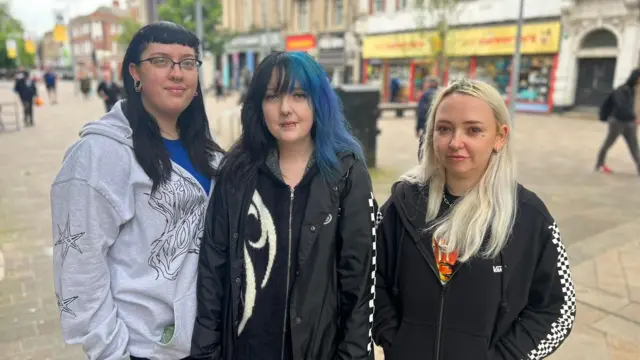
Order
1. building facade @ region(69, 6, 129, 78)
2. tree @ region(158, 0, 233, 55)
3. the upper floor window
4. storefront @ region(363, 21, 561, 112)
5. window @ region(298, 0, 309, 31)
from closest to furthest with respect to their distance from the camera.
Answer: storefront @ region(363, 21, 561, 112)
the upper floor window
tree @ region(158, 0, 233, 55)
window @ region(298, 0, 309, 31)
building facade @ region(69, 6, 129, 78)

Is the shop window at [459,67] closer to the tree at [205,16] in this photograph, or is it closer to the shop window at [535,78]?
the shop window at [535,78]

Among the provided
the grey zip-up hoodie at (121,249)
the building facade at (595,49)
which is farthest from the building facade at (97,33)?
the grey zip-up hoodie at (121,249)

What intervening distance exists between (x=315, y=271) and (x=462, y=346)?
1.94 feet

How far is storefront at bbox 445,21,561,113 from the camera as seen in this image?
64.8 ft

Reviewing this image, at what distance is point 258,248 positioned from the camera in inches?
69.2

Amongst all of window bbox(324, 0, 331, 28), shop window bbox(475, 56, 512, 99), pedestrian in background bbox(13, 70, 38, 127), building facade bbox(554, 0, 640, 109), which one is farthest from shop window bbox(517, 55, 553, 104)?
pedestrian in background bbox(13, 70, 38, 127)

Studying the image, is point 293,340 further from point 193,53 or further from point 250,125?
point 193,53

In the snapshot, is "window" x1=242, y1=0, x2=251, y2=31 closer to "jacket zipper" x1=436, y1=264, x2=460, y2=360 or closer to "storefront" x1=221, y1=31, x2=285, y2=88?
"storefront" x1=221, y1=31, x2=285, y2=88

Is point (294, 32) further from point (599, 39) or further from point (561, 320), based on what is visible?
point (561, 320)

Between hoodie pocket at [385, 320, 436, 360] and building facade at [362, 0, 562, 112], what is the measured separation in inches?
635

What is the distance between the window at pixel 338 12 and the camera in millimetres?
30650

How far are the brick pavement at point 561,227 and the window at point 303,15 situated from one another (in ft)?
74.7

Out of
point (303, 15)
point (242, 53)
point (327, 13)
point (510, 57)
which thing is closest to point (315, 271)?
point (510, 57)

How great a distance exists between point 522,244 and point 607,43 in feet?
65.5
